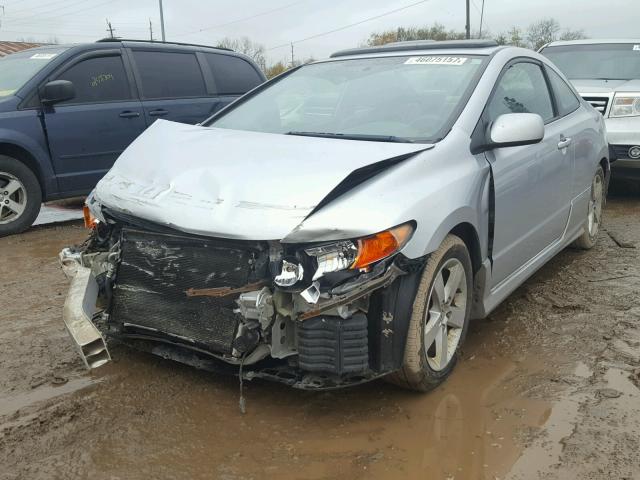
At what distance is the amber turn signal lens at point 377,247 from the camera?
2576 millimetres

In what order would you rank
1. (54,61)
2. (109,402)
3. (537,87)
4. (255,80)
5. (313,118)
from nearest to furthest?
(109,402)
(313,118)
(537,87)
(54,61)
(255,80)

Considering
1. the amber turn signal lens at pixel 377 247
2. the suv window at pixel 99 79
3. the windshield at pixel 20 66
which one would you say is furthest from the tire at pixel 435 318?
the windshield at pixel 20 66

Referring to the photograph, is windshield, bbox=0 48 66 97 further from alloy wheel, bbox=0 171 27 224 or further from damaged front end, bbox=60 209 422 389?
damaged front end, bbox=60 209 422 389

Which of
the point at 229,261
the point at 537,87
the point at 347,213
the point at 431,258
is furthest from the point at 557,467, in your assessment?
the point at 537,87

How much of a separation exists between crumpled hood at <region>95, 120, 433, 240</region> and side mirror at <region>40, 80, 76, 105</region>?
314cm

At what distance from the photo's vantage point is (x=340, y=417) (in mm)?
Result: 2844

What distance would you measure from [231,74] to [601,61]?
4.93 metres

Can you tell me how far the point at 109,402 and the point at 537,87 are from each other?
3.36 metres

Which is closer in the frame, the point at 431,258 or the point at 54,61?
the point at 431,258

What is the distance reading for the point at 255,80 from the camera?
8188mm

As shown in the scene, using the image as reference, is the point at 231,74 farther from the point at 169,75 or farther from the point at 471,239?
the point at 471,239

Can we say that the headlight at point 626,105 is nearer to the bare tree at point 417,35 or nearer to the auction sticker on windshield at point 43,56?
the auction sticker on windshield at point 43,56

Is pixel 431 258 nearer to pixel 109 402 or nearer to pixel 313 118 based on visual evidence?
pixel 313 118

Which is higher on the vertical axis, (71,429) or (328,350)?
(328,350)
